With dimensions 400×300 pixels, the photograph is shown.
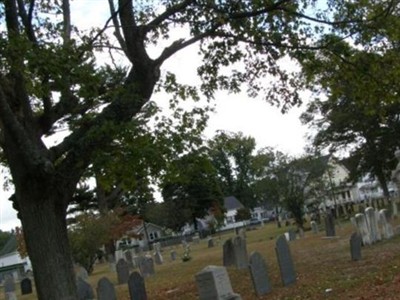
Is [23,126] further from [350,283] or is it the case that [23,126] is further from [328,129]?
[328,129]

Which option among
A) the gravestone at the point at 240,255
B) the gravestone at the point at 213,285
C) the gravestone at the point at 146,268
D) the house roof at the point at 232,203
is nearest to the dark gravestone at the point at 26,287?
the gravestone at the point at 146,268

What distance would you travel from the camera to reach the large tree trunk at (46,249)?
990cm

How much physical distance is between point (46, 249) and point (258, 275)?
15.2 feet

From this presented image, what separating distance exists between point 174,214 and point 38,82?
6584 cm

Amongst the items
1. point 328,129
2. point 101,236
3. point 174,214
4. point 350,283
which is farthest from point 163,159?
point 174,214

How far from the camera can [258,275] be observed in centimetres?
1252

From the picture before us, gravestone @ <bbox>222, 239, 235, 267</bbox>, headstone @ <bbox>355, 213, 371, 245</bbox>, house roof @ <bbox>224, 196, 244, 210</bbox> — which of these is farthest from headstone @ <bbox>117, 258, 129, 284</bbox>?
house roof @ <bbox>224, 196, 244, 210</bbox>

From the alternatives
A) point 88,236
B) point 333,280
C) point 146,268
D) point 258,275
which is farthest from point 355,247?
point 88,236

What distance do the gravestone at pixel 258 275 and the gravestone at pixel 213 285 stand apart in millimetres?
3343

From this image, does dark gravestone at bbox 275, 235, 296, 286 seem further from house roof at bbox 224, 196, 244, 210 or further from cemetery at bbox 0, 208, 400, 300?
house roof at bbox 224, 196, 244, 210

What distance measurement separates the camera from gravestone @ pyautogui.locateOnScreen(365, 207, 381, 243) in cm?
1953

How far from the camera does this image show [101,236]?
110 feet

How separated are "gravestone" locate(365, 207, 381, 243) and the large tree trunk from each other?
39.6 ft

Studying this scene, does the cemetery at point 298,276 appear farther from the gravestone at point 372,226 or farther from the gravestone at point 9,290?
the gravestone at point 9,290
